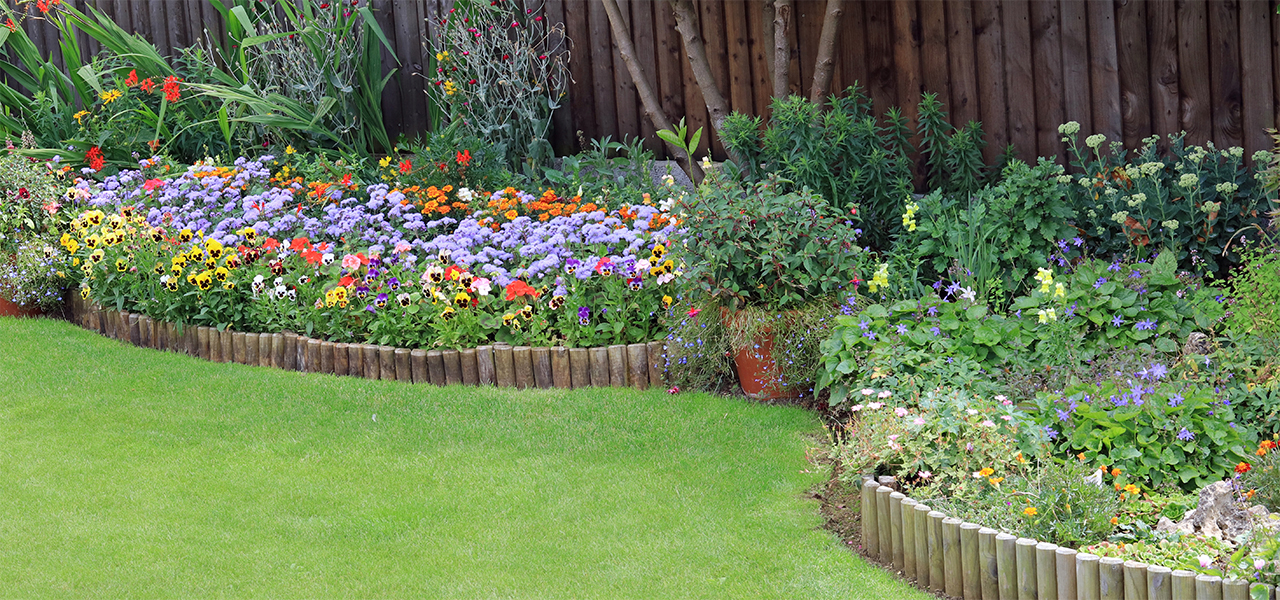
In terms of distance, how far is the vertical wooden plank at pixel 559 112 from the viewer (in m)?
7.16

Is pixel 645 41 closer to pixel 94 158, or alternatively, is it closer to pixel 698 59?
pixel 698 59

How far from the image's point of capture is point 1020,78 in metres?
5.59

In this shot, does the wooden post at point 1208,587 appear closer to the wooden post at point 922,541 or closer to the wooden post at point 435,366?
the wooden post at point 922,541

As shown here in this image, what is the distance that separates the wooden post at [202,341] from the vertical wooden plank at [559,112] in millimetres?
2757

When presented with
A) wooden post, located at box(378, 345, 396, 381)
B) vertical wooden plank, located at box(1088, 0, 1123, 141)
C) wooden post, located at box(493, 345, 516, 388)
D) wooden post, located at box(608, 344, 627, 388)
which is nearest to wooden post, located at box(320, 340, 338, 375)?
wooden post, located at box(378, 345, 396, 381)

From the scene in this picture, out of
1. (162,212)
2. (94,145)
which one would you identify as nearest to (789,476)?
(162,212)

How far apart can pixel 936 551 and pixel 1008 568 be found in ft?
0.69

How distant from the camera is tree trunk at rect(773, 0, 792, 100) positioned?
5.99 meters

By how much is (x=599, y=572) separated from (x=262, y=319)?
9.28ft

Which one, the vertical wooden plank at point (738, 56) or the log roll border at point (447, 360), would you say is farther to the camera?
the vertical wooden plank at point (738, 56)

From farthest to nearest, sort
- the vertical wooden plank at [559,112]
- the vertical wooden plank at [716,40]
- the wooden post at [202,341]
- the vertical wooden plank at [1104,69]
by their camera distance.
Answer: the vertical wooden plank at [559,112] < the vertical wooden plank at [716,40] < the wooden post at [202,341] < the vertical wooden plank at [1104,69]

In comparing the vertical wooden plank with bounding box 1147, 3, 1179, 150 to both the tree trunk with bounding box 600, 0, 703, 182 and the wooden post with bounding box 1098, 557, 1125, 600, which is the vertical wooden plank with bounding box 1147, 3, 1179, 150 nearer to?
the tree trunk with bounding box 600, 0, 703, 182

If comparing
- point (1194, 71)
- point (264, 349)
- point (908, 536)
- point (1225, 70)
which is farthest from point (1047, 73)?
point (264, 349)

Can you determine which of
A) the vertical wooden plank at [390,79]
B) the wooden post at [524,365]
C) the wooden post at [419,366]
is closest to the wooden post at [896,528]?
the wooden post at [524,365]
